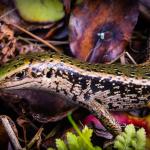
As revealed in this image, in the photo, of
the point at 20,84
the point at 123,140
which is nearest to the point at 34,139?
the point at 20,84

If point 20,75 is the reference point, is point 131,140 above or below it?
below

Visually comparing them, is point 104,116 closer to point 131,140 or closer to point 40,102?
point 40,102

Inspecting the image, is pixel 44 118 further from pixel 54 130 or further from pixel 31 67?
pixel 31 67

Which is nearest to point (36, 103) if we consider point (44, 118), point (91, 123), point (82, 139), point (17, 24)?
point (44, 118)

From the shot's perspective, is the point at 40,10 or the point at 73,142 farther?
the point at 40,10

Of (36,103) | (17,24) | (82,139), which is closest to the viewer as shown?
(82,139)

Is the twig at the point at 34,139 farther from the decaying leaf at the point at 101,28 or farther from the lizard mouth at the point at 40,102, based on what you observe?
the decaying leaf at the point at 101,28

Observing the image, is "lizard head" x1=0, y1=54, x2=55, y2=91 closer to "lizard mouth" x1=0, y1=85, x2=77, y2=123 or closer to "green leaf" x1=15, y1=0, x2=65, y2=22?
"lizard mouth" x1=0, y1=85, x2=77, y2=123

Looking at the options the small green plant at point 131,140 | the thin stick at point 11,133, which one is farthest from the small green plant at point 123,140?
the thin stick at point 11,133
